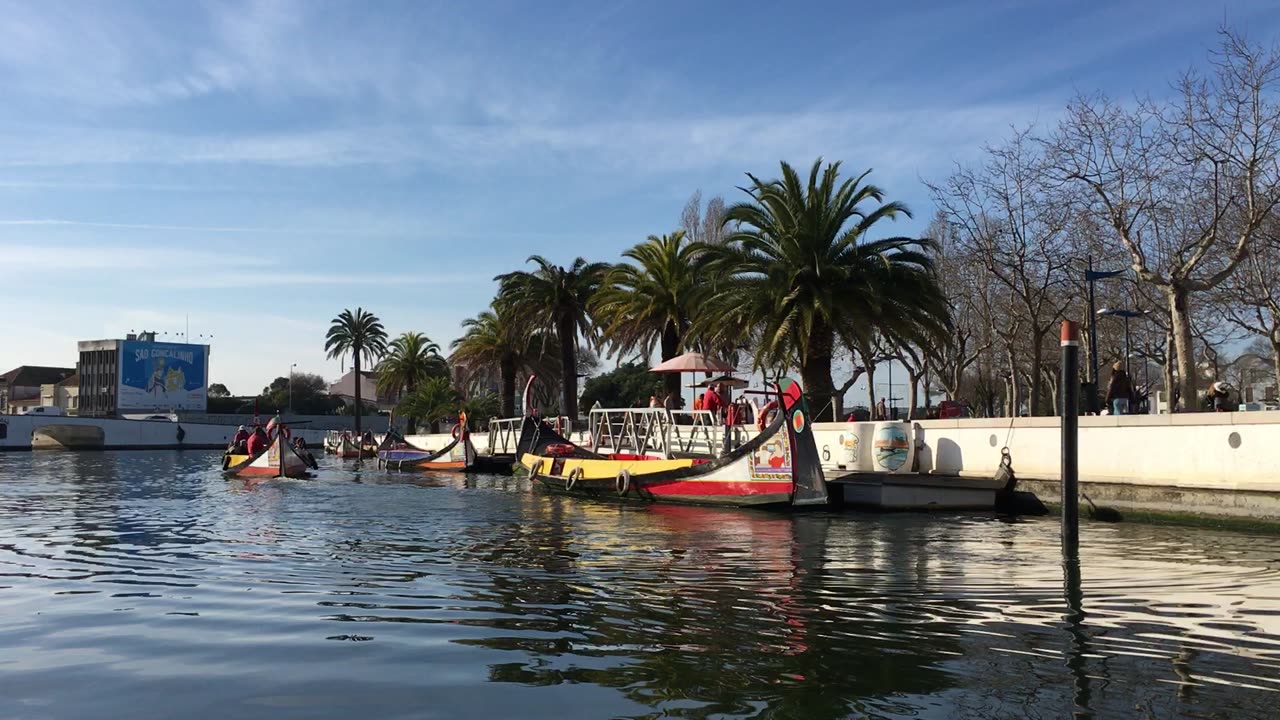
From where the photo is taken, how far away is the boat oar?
18.0 m

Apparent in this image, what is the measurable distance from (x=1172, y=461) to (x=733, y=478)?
8270 millimetres

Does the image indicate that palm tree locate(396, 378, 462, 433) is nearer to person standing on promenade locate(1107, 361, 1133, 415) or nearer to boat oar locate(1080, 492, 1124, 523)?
person standing on promenade locate(1107, 361, 1133, 415)

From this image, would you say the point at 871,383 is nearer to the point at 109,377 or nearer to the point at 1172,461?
the point at 1172,461

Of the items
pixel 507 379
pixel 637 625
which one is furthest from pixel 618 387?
pixel 637 625

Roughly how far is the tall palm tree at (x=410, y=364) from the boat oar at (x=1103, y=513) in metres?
62.6

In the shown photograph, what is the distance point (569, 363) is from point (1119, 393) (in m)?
26.8

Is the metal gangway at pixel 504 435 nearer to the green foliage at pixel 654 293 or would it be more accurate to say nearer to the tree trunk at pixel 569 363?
the tree trunk at pixel 569 363

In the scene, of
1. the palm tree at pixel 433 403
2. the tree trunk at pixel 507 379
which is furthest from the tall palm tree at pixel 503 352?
the palm tree at pixel 433 403

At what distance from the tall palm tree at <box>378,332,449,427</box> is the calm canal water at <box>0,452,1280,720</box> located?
6184cm

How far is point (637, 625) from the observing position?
799 cm

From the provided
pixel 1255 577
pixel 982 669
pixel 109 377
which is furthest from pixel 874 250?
pixel 109 377

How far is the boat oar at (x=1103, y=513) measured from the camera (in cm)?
1802

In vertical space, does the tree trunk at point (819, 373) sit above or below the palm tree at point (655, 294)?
below

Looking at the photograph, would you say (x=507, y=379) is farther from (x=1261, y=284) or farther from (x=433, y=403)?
(x=1261, y=284)
